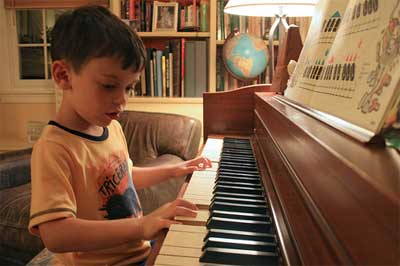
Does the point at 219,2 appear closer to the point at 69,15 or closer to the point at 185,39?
the point at 185,39

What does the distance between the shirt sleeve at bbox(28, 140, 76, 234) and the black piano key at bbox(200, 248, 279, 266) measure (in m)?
0.35

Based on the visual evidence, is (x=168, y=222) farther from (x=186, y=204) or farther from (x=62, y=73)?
(x=62, y=73)

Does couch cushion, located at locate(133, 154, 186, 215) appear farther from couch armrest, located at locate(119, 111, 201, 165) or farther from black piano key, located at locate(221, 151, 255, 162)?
black piano key, located at locate(221, 151, 255, 162)

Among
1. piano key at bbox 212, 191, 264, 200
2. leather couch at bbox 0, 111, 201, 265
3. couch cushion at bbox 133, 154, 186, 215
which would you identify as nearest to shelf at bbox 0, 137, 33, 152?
leather couch at bbox 0, 111, 201, 265

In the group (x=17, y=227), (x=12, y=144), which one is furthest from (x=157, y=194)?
(x=12, y=144)

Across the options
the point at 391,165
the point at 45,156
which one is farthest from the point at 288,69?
the point at 391,165

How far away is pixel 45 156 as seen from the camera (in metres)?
0.85

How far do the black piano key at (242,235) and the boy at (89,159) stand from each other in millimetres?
122

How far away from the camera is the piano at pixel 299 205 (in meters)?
0.33

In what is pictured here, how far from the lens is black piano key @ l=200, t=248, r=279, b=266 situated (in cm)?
61

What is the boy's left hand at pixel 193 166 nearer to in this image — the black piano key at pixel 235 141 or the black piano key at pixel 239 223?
the black piano key at pixel 239 223

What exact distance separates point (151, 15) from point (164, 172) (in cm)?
182

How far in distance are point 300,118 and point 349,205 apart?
0.41 meters

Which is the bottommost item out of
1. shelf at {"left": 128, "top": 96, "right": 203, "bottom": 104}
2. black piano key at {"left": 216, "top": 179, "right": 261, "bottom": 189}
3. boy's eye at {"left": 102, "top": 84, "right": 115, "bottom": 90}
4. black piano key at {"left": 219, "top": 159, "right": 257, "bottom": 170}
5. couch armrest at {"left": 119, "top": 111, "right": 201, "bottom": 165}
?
couch armrest at {"left": 119, "top": 111, "right": 201, "bottom": 165}
